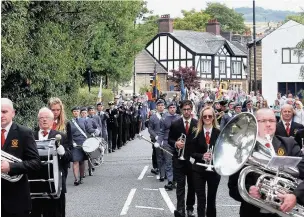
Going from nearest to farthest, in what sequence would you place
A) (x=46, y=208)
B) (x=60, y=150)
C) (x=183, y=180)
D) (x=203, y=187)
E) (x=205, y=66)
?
1. (x=60, y=150)
2. (x=46, y=208)
3. (x=203, y=187)
4. (x=183, y=180)
5. (x=205, y=66)

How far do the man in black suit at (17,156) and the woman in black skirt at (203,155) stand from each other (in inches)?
158

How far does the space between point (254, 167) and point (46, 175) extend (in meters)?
3.03

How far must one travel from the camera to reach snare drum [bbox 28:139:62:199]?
850cm

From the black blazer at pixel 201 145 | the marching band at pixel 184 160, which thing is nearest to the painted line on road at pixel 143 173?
the marching band at pixel 184 160

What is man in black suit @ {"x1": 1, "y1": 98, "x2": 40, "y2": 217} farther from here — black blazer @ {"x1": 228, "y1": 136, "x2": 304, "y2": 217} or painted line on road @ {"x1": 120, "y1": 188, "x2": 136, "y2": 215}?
painted line on road @ {"x1": 120, "y1": 188, "x2": 136, "y2": 215}

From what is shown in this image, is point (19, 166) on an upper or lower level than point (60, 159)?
upper

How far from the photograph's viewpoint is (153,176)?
62.8ft

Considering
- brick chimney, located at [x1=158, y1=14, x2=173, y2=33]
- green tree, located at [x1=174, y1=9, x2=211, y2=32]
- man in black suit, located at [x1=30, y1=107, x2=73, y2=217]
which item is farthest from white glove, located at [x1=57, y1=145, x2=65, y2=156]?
green tree, located at [x1=174, y1=9, x2=211, y2=32]

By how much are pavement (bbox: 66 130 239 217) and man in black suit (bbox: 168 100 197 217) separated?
530 mm

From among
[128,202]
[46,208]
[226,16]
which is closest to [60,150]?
[46,208]

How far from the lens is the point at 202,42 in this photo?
8931 centimetres

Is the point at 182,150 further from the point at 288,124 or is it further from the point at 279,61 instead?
the point at 279,61

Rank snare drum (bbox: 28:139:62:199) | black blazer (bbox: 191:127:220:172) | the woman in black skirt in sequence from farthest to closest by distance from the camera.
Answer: black blazer (bbox: 191:127:220:172) < the woman in black skirt < snare drum (bbox: 28:139:62:199)

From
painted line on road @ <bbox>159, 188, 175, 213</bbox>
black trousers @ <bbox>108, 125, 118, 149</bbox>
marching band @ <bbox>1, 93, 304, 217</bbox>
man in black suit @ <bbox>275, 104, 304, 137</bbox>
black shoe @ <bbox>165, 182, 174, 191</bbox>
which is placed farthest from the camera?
black trousers @ <bbox>108, 125, 118, 149</bbox>
